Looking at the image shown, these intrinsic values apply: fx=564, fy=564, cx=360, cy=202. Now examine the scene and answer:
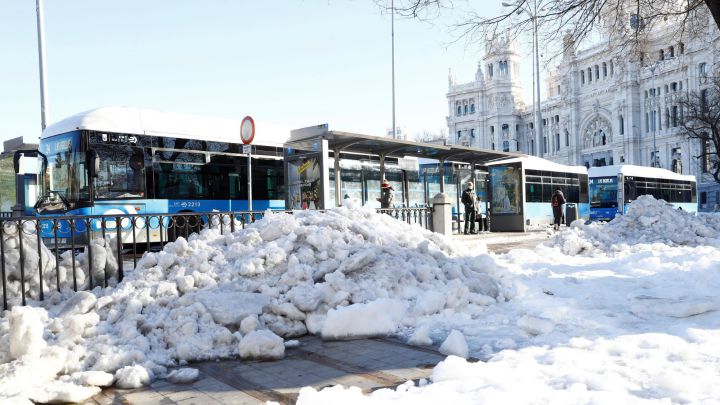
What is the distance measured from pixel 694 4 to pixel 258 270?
956 centimetres

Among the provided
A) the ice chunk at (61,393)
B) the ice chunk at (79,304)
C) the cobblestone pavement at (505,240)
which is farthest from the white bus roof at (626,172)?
the ice chunk at (61,393)

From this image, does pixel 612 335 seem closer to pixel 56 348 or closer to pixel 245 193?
pixel 56 348

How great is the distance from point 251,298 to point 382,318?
52.8 inches

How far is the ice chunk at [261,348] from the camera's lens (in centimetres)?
484

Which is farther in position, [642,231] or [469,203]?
[469,203]

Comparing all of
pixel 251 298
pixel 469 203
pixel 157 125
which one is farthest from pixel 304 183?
pixel 251 298

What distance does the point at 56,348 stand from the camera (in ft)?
14.4

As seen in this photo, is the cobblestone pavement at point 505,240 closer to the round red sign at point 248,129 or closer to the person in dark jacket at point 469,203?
the person in dark jacket at point 469,203

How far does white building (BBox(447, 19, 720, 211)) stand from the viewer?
68.7 metres

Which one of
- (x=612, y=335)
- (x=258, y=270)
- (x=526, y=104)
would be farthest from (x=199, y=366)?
(x=526, y=104)

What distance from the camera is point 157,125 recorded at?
13984 millimetres

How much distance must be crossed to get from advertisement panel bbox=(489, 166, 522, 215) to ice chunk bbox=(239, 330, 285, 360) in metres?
17.7

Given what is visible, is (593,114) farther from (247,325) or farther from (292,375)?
(292,375)

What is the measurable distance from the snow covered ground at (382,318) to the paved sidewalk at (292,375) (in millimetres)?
162
